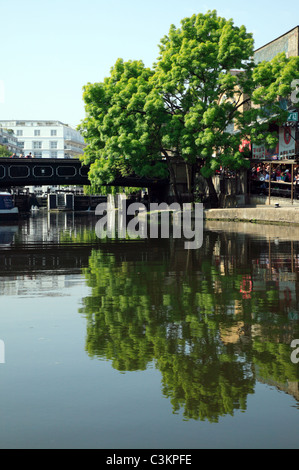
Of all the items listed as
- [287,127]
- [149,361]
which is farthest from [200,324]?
[287,127]

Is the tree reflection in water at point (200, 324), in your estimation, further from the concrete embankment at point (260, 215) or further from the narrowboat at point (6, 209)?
the narrowboat at point (6, 209)

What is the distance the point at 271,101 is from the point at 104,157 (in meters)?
12.6

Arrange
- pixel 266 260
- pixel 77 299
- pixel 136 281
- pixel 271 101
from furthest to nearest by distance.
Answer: pixel 271 101 < pixel 266 260 < pixel 136 281 < pixel 77 299

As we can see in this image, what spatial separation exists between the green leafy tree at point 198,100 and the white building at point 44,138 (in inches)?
5086

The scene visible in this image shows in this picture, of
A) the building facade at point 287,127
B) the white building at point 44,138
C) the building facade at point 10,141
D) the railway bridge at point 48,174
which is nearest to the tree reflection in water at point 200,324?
the building facade at point 287,127

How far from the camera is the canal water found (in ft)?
12.4

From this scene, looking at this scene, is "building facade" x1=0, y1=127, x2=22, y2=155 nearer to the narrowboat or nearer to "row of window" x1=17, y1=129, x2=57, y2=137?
"row of window" x1=17, y1=129, x2=57, y2=137

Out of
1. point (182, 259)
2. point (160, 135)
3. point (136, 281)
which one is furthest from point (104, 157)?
point (136, 281)

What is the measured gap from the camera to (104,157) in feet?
150

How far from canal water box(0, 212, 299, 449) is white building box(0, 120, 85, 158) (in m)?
163

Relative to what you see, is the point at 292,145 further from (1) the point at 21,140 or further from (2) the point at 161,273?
(1) the point at 21,140

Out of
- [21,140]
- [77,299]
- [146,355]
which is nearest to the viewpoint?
[146,355]

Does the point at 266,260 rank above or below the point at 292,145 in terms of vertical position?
below

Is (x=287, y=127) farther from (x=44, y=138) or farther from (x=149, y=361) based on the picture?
(x=44, y=138)
